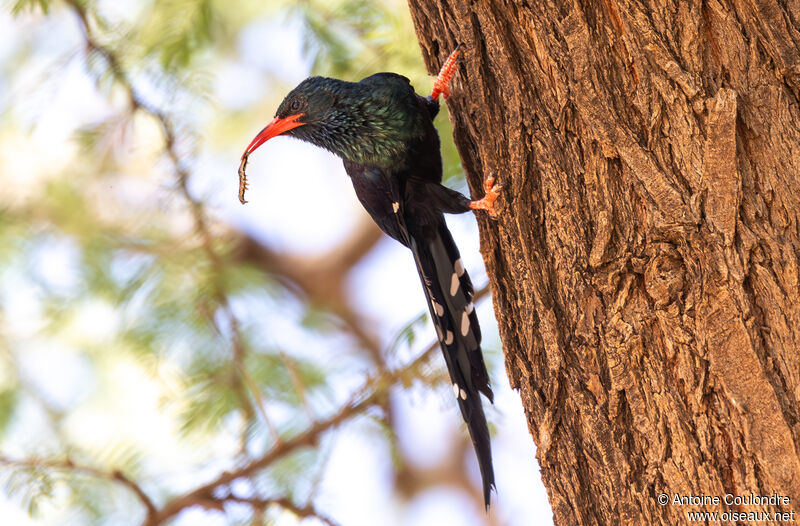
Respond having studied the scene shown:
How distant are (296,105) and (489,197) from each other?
119cm

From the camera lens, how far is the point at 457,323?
2.60 meters

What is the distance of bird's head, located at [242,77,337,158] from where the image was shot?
288 centimetres

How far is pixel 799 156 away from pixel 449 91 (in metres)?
1.05

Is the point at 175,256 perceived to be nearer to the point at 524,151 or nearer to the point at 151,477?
the point at 151,477

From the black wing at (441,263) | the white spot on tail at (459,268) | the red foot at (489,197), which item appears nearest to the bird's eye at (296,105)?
the black wing at (441,263)

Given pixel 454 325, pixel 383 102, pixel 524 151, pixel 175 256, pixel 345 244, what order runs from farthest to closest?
pixel 345 244 → pixel 175 256 → pixel 383 102 → pixel 454 325 → pixel 524 151

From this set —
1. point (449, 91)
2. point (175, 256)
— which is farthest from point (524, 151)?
point (175, 256)

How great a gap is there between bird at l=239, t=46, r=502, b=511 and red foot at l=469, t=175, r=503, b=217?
0.37 metres

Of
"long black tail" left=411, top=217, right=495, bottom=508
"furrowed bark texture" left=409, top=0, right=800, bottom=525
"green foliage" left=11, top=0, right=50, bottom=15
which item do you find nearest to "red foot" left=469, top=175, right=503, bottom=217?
"furrowed bark texture" left=409, top=0, right=800, bottom=525

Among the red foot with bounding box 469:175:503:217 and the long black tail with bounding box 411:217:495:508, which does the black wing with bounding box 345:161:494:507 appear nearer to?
the long black tail with bounding box 411:217:495:508

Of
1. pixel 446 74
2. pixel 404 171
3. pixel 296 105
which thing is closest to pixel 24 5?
pixel 296 105

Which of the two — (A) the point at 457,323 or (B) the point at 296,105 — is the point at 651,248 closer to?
(A) the point at 457,323

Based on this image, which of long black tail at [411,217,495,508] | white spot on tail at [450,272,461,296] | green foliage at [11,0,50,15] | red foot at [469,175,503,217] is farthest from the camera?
green foliage at [11,0,50,15]

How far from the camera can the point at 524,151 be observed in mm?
1922
